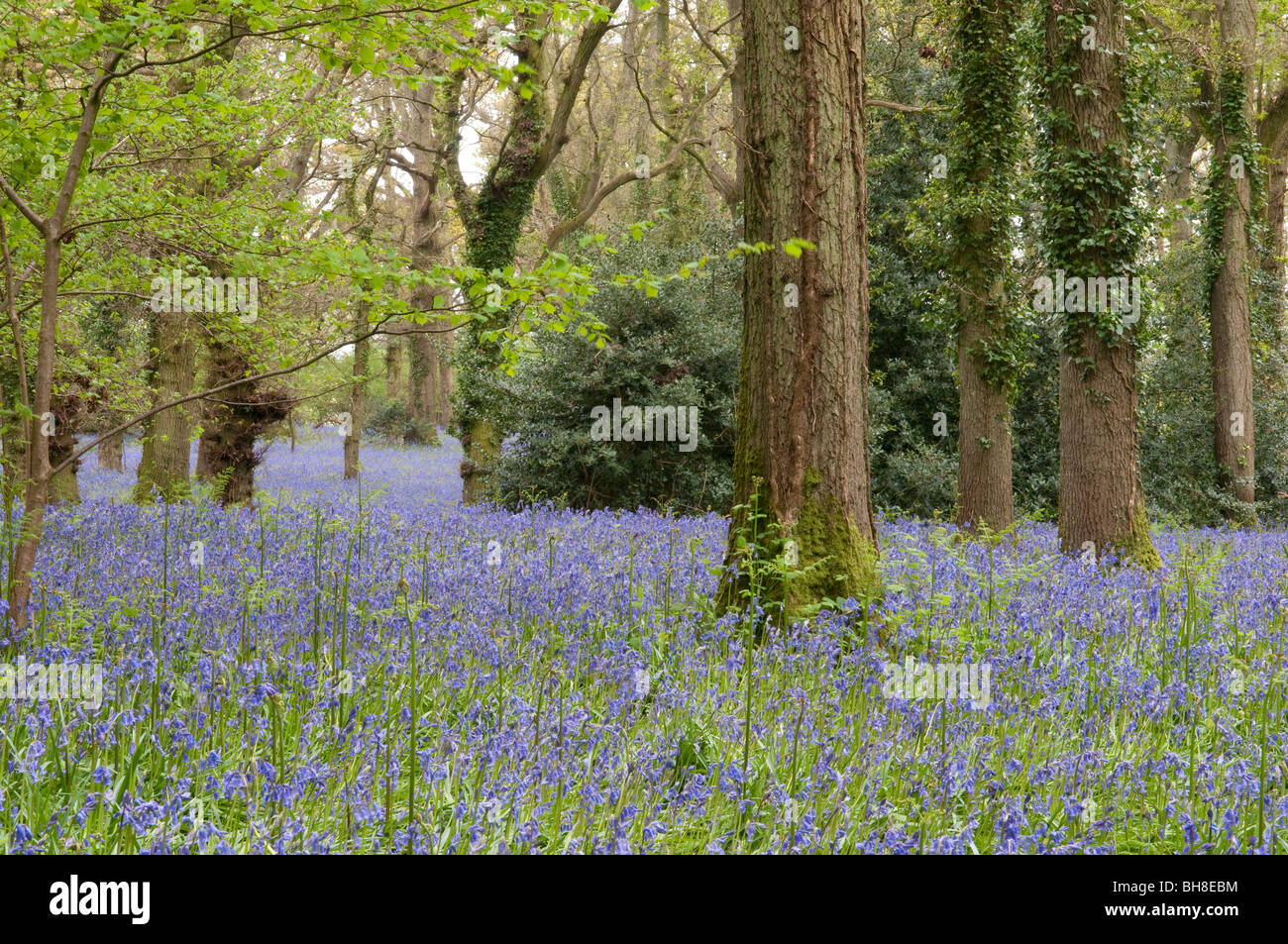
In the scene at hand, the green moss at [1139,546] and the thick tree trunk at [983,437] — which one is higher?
the thick tree trunk at [983,437]

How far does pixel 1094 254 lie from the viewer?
9.69m

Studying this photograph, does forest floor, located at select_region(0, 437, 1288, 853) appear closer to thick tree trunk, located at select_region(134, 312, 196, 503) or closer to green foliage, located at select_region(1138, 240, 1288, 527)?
thick tree trunk, located at select_region(134, 312, 196, 503)

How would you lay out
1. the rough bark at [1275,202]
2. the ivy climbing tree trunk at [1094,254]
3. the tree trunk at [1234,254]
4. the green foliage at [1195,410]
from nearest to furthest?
the ivy climbing tree trunk at [1094,254], the tree trunk at [1234,254], the green foliage at [1195,410], the rough bark at [1275,202]

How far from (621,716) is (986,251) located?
31.8ft

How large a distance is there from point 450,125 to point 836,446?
543 inches

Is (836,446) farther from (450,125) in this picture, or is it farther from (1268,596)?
(450,125)

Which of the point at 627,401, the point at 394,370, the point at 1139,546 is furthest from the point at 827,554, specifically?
the point at 394,370

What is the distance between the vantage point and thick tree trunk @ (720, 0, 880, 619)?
517 centimetres

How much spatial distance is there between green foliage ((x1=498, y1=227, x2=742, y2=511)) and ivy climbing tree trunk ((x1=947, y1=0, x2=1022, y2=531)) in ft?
12.2

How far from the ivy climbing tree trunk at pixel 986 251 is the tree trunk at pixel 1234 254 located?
732 centimetres

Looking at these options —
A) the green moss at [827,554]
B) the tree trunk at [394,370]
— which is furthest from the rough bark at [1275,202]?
the tree trunk at [394,370]

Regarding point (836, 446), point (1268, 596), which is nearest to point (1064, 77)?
point (1268, 596)

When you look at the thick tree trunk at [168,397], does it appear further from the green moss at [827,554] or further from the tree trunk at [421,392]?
the tree trunk at [421,392]

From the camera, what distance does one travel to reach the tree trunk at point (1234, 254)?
1595 centimetres
